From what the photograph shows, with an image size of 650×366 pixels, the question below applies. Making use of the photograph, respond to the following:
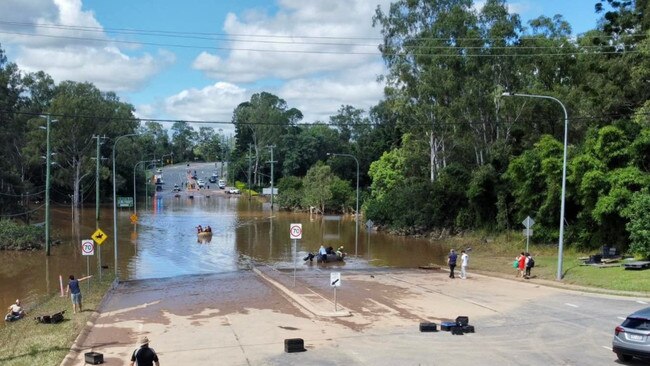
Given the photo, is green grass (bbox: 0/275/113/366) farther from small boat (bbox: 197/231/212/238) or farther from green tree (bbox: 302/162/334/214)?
green tree (bbox: 302/162/334/214)

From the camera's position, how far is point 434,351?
50.0 ft

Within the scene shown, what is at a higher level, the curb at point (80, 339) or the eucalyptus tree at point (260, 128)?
the eucalyptus tree at point (260, 128)

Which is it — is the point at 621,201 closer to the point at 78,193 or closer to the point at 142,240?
the point at 142,240

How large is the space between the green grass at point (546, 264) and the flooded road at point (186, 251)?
384 centimetres

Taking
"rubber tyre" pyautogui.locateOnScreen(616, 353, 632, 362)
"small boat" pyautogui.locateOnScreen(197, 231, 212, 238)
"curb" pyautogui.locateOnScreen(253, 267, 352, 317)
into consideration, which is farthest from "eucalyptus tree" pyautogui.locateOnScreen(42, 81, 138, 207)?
"rubber tyre" pyautogui.locateOnScreen(616, 353, 632, 362)

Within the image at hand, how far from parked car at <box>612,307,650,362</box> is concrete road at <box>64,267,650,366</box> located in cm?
91

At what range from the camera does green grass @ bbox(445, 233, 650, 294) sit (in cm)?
2585

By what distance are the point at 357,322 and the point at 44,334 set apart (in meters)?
9.71

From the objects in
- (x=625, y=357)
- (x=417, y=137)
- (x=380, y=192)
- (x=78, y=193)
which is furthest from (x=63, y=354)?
(x=78, y=193)

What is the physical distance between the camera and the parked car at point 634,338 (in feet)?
42.3

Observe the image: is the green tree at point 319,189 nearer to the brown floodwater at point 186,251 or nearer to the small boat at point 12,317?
the brown floodwater at point 186,251

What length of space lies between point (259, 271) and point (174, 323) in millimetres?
14802

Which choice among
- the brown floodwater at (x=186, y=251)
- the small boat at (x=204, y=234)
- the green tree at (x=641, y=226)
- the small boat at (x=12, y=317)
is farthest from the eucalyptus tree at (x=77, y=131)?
the green tree at (x=641, y=226)

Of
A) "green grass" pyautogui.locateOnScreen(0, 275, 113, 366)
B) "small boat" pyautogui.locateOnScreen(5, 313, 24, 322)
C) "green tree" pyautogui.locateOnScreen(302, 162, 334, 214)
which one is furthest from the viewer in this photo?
"green tree" pyautogui.locateOnScreen(302, 162, 334, 214)
